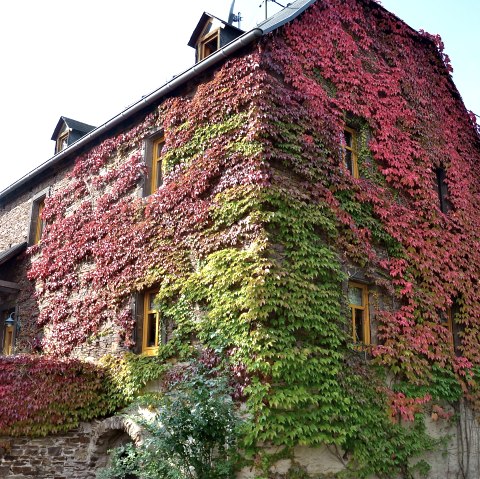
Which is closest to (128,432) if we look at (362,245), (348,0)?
(362,245)

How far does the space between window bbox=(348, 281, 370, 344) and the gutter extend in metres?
4.78

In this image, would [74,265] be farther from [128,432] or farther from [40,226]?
[128,432]

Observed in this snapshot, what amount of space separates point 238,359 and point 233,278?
128 centimetres

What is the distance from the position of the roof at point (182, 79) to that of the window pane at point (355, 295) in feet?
15.9

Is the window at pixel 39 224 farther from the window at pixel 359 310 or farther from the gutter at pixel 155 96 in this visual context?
the window at pixel 359 310

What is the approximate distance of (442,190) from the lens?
1380cm

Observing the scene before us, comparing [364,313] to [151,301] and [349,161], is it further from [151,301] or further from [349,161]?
[151,301]

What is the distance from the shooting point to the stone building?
9.26 meters

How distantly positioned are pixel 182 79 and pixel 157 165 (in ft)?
6.35

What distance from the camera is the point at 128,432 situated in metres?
10.2

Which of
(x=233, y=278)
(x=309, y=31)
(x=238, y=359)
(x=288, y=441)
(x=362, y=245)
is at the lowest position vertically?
(x=288, y=441)

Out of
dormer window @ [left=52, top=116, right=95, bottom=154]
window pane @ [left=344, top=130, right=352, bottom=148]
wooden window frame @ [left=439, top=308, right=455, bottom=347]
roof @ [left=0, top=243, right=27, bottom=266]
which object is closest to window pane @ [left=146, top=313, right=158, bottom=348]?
window pane @ [left=344, top=130, right=352, bottom=148]

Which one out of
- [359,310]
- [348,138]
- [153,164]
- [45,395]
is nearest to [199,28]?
[153,164]

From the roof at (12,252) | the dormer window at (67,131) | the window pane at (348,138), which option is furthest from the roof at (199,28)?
the roof at (12,252)
